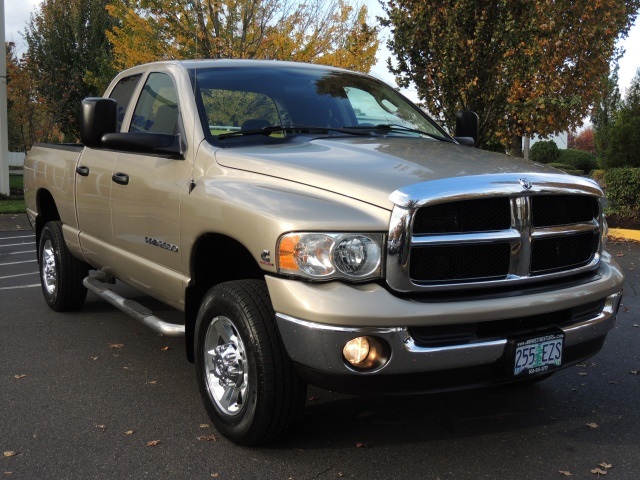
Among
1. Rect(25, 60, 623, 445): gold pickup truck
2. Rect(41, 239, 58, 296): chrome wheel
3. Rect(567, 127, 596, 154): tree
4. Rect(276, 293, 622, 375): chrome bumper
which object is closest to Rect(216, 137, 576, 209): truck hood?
Rect(25, 60, 623, 445): gold pickup truck

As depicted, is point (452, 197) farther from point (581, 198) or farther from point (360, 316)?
point (581, 198)

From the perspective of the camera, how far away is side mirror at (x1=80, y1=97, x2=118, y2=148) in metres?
4.63

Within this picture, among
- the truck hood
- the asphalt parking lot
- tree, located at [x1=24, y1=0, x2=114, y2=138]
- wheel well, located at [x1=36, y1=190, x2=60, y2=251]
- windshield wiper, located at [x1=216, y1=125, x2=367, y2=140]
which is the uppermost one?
tree, located at [x1=24, y1=0, x2=114, y2=138]

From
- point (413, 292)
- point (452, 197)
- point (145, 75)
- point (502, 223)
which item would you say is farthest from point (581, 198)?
point (145, 75)

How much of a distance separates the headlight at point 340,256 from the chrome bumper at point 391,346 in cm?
23

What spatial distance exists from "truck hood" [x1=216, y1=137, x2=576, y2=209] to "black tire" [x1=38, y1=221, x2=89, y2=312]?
2868 millimetres

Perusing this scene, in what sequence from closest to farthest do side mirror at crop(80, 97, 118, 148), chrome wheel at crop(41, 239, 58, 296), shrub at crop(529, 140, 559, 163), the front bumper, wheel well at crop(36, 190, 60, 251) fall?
the front bumper → side mirror at crop(80, 97, 118, 148) → chrome wheel at crop(41, 239, 58, 296) → wheel well at crop(36, 190, 60, 251) → shrub at crop(529, 140, 559, 163)

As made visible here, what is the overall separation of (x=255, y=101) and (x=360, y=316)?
201 cm

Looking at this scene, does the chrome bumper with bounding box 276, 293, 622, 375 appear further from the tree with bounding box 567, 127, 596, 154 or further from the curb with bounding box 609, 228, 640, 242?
the tree with bounding box 567, 127, 596, 154

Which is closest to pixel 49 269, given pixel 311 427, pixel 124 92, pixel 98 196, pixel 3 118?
pixel 98 196

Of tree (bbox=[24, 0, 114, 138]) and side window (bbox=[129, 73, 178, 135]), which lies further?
tree (bbox=[24, 0, 114, 138])

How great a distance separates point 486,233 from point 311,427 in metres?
1.48

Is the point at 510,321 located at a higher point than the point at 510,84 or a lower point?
lower

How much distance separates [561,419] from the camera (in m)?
4.29
